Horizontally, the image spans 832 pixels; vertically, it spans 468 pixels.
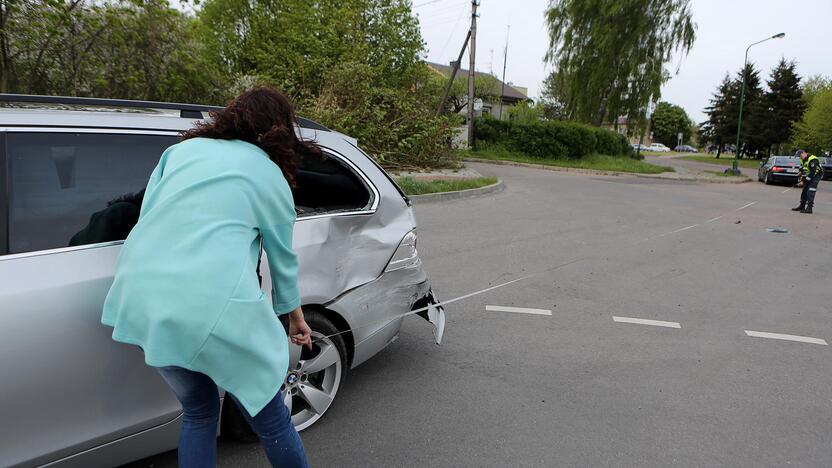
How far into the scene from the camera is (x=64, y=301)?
6.50 ft

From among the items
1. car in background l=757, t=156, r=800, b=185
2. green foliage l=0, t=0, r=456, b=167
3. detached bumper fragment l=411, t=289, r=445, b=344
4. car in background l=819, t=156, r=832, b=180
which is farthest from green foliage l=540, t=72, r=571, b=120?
detached bumper fragment l=411, t=289, r=445, b=344

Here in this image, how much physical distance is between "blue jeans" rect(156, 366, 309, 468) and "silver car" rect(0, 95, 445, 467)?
0.39 m

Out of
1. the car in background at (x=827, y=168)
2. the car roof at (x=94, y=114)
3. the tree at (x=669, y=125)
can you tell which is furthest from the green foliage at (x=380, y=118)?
the tree at (x=669, y=125)

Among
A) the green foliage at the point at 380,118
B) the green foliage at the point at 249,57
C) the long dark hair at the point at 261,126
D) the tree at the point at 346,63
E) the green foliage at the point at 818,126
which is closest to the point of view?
the long dark hair at the point at 261,126

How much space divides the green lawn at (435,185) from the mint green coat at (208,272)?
10.8 meters

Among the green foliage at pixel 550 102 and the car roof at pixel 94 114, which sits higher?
the green foliage at pixel 550 102

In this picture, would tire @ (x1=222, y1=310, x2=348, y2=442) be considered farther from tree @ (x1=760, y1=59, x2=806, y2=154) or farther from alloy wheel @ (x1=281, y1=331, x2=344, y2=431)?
tree @ (x1=760, y1=59, x2=806, y2=154)

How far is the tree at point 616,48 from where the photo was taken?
32812mm

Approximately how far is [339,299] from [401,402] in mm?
868

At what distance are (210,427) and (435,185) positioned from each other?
12205 millimetres

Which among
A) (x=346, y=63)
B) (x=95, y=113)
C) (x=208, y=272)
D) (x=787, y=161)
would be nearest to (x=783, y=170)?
(x=787, y=161)

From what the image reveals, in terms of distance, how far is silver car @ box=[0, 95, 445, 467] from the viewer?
6.31 feet

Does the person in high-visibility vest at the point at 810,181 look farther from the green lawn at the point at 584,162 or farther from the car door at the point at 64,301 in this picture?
the car door at the point at 64,301

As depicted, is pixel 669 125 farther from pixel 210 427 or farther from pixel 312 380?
pixel 210 427
